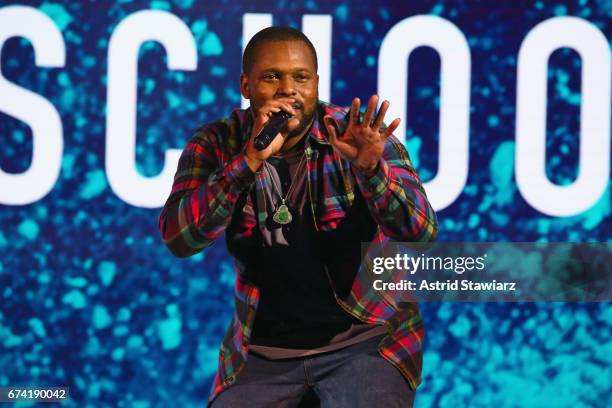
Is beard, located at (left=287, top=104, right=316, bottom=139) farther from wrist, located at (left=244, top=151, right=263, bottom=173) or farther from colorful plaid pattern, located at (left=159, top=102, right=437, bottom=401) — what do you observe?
wrist, located at (left=244, top=151, right=263, bottom=173)

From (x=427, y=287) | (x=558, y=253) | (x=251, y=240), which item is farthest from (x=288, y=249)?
(x=558, y=253)

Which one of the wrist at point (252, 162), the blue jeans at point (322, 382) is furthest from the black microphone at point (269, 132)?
the blue jeans at point (322, 382)

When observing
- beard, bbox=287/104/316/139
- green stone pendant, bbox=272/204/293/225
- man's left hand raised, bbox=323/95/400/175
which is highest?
beard, bbox=287/104/316/139

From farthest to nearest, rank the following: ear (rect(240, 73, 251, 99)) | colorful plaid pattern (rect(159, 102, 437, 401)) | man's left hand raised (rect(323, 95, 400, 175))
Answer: ear (rect(240, 73, 251, 99)) → colorful plaid pattern (rect(159, 102, 437, 401)) → man's left hand raised (rect(323, 95, 400, 175))

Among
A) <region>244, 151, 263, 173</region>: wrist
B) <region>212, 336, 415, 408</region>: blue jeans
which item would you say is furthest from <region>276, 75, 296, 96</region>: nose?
<region>212, 336, 415, 408</region>: blue jeans

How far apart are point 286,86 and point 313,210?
29cm

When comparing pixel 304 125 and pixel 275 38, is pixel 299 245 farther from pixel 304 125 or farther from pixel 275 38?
pixel 275 38

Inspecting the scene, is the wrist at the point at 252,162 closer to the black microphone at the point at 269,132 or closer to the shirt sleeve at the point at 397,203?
the black microphone at the point at 269,132

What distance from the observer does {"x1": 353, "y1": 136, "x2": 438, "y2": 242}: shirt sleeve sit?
1.93 m

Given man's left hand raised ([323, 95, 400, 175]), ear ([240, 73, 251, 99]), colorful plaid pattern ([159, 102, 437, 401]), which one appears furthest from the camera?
ear ([240, 73, 251, 99])

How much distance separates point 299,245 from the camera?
6.87ft

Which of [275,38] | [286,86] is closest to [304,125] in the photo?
[286,86]

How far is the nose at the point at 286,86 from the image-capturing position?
2086 millimetres

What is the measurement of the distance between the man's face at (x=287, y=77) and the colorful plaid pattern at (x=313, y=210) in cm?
8
